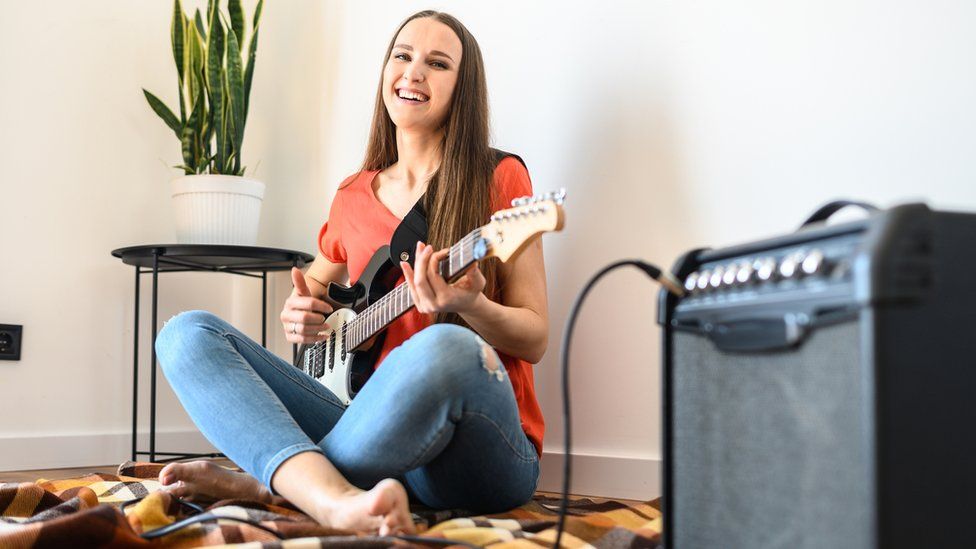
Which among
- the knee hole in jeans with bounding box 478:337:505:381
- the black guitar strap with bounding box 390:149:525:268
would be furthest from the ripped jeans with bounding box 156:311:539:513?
the black guitar strap with bounding box 390:149:525:268

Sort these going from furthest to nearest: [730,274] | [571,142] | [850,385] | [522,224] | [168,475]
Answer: [571,142], [168,475], [522,224], [730,274], [850,385]

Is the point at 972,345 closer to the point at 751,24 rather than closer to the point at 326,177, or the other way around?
the point at 751,24

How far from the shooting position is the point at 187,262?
217 centimetres

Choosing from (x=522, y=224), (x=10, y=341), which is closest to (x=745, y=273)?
(x=522, y=224)

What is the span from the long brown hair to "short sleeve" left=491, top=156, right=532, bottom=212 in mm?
14

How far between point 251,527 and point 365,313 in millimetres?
482

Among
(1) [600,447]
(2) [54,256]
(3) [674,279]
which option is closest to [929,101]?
(3) [674,279]

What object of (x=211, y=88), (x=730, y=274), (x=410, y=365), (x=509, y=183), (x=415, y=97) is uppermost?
(x=211, y=88)

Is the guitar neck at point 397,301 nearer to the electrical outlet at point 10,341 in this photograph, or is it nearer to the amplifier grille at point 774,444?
the amplifier grille at point 774,444

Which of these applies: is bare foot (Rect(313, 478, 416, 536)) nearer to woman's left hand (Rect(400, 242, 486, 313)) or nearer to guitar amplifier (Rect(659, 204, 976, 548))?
woman's left hand (Rect(400, 242, 486, 313))

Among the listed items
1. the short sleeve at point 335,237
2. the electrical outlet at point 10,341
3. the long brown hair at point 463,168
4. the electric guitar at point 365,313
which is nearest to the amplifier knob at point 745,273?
the electric guitar at point 365,313

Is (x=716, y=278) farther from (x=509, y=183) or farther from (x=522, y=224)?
(x=509, y=183)

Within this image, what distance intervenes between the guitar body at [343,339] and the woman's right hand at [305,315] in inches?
0.6

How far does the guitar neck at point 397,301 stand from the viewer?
1.10 m
